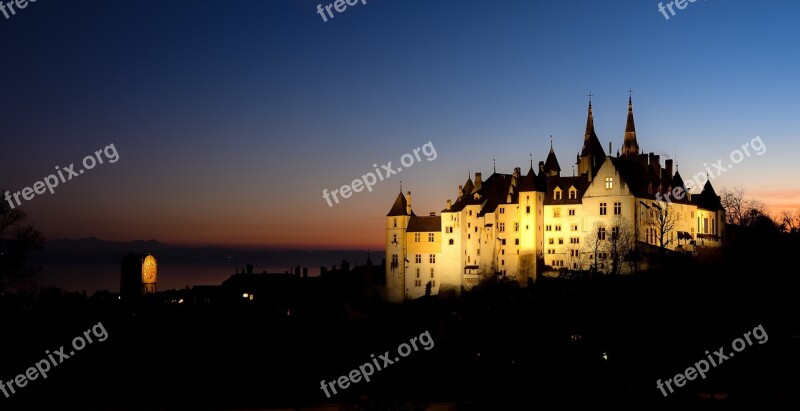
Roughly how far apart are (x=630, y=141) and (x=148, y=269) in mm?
57940

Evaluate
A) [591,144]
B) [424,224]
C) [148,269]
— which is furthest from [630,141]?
[148,269]

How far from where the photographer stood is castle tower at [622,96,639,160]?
317ft

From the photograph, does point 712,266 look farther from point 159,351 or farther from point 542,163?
point 159,351

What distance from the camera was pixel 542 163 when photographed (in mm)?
97812

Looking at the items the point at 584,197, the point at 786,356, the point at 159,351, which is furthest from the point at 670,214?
the point at 159,351

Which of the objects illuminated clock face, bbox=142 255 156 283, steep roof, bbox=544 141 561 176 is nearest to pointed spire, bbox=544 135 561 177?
steep roof, bbox=544 141 561 176

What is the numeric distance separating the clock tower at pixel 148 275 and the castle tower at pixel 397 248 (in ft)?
116

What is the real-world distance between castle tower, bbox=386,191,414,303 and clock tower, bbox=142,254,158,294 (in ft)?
116

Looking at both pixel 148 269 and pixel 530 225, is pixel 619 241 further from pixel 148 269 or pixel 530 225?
pixel 148 269

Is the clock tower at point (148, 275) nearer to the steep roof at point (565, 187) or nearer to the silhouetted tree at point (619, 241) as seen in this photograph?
the silhouetted tree at point (619, 241)

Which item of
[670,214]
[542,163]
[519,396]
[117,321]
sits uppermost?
[542,163]

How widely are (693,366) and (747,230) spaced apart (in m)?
64.9

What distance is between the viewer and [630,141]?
97.6m

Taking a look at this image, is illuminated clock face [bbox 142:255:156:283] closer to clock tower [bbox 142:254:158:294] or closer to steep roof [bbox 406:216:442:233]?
clock tower [bbox 142:254:158:294]
